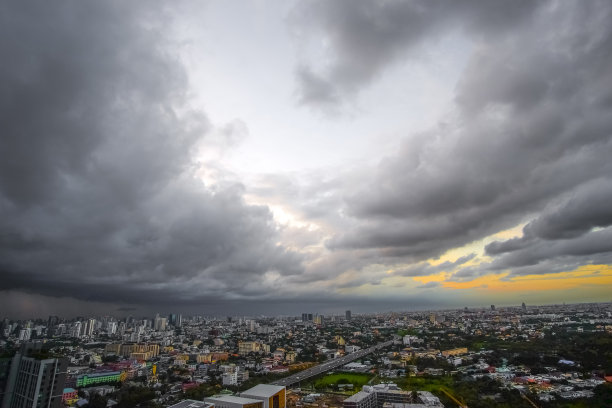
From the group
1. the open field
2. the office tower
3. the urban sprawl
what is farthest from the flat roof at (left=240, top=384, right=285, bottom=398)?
the office tower

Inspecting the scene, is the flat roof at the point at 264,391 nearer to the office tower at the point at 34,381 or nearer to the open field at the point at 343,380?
the open field at the point at 343,380

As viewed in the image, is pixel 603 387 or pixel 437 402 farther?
pixel 603 387

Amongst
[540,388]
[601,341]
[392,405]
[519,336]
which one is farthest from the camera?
[519,336]

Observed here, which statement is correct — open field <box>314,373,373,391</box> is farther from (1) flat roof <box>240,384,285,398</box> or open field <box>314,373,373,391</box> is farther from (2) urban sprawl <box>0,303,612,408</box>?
(1) flat roof <box>240,384,285,398</box>

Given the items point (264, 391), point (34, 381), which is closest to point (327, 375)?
point (264, 391)

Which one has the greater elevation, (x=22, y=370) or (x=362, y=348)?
(x=22, y=370)

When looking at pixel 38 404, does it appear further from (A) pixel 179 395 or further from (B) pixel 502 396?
(B) pixel 502 396

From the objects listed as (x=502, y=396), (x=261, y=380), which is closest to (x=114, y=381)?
(x=261, y=380)

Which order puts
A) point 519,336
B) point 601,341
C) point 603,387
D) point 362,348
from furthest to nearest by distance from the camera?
point 362,348 < point 519,336 < point 601,341 < point 603,387
